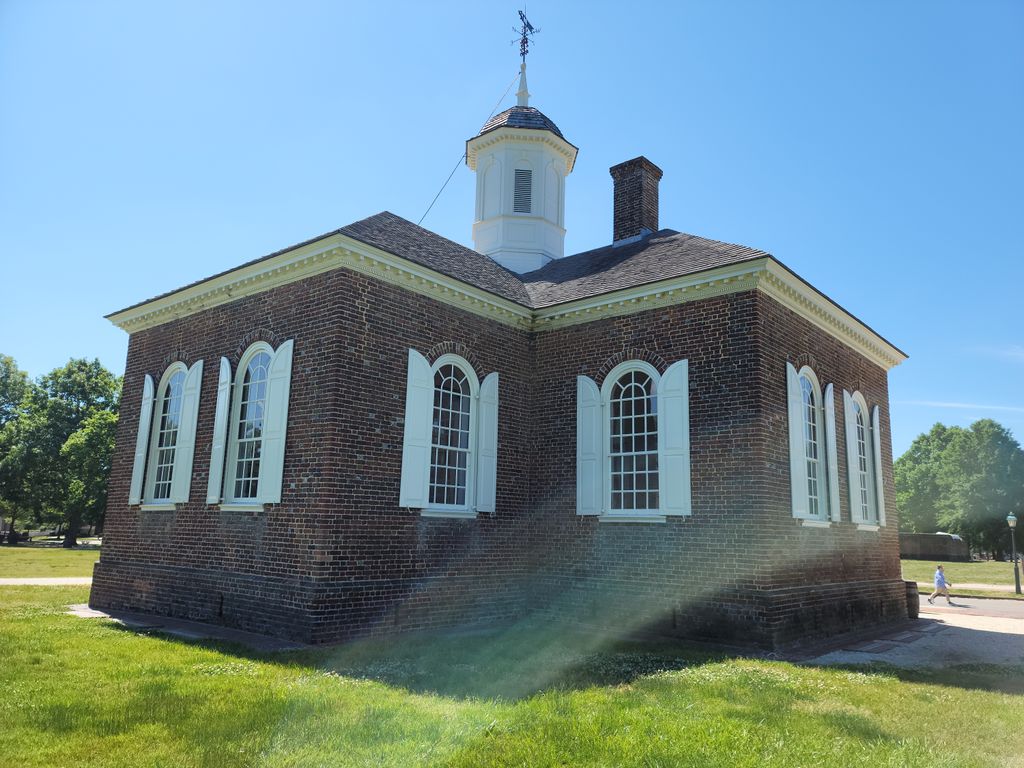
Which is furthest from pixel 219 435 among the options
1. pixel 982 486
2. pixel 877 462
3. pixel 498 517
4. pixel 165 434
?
pixel 982 486

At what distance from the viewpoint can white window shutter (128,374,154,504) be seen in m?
13.5

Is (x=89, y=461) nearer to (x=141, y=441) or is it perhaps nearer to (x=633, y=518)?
(x=141, y=441)

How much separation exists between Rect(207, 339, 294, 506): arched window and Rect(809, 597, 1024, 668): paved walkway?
318 inches

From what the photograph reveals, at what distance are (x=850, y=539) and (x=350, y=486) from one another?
9.03 m

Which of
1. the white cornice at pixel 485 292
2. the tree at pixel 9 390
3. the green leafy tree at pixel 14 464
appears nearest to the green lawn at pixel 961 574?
the white cornice at pixel 485 292

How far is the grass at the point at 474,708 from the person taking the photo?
5.25 m

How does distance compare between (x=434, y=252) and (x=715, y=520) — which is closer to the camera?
(x=715, y=520)

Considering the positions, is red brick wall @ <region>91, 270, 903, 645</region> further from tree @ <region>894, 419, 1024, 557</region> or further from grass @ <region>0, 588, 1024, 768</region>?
tree @ <region>894, 419, 1024, 557</region>

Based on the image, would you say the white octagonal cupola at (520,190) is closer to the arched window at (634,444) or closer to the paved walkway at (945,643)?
the arched window at (634,444)

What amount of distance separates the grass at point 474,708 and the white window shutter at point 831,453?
384 centimetres

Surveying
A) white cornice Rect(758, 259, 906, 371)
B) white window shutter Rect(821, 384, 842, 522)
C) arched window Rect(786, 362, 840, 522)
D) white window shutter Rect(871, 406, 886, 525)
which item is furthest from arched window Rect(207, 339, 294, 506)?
white window shutter Rect(871, 406, 886, 525)

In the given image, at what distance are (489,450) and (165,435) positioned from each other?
6244 mm

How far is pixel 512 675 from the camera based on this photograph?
7.90 meters

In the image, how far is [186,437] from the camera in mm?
12641
